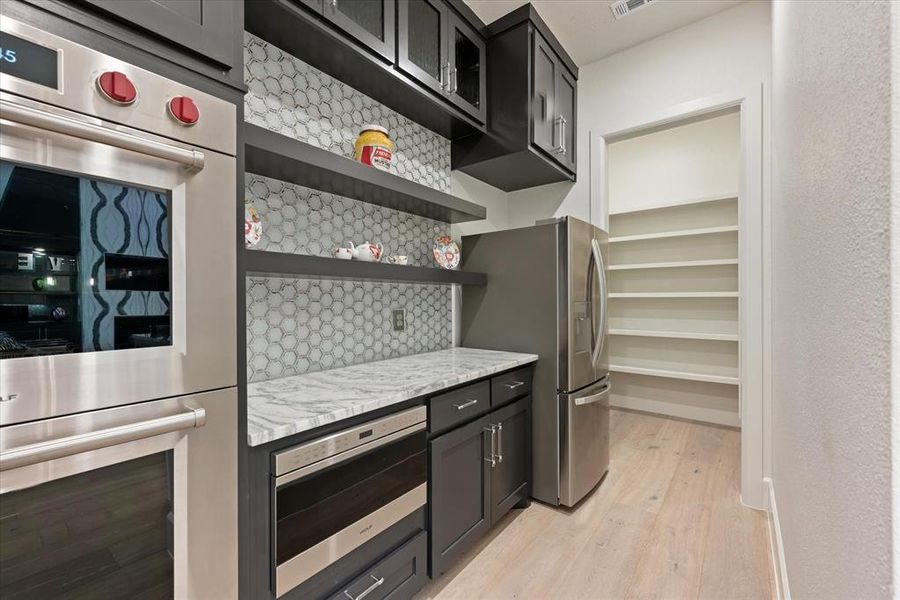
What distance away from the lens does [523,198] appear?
3.18m

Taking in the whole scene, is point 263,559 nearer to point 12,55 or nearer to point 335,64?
point 12,55

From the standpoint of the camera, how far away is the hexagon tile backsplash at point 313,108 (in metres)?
1.55

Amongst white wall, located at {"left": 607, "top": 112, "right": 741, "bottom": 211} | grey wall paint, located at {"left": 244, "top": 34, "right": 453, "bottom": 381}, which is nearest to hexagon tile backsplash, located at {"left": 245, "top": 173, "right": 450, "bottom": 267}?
grey wall paint, located at {"left": 244, "top": 34, "right": 453, "bottom": 381}

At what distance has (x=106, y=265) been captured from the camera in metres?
0.77

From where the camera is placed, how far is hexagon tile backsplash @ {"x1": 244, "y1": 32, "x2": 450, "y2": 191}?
1.55 meters

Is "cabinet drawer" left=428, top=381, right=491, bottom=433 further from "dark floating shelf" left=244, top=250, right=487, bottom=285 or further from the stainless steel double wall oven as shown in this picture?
the stainless steel double wall oven

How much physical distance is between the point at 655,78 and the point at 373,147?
216 cm

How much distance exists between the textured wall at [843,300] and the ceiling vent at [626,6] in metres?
1.47

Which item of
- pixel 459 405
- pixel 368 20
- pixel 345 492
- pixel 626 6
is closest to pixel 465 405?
pixel 459 405

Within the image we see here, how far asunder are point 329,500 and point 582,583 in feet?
4.03

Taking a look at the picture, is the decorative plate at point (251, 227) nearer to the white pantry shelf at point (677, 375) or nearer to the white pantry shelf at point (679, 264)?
the white pantry shelf at point (679, 264)

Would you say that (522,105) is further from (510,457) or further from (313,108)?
(510,457)

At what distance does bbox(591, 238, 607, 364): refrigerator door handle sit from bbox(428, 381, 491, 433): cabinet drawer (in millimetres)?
907

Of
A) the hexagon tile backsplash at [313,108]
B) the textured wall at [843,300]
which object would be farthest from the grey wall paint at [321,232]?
the textured wall at [843,300]
